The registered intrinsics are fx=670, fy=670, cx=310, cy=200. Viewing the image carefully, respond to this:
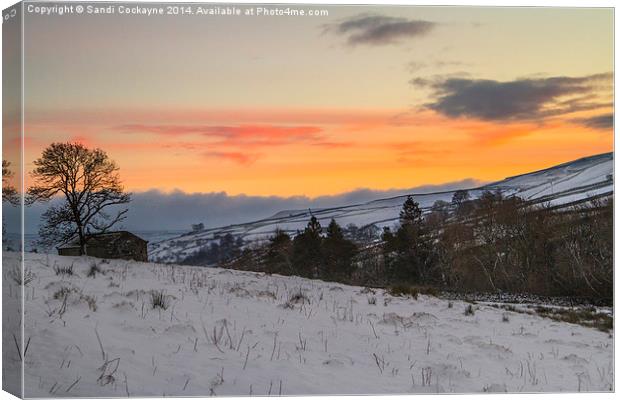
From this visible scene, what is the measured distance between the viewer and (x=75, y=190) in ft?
28.3

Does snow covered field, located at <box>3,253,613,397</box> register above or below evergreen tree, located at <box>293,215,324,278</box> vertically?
below

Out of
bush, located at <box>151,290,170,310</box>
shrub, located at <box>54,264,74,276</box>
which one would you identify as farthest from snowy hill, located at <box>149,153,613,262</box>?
shrub, located at <box>54,264,74,276</box>

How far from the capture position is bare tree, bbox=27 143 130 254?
8109 millimetres

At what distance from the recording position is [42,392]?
756 cm

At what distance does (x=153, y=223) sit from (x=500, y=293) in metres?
5.01

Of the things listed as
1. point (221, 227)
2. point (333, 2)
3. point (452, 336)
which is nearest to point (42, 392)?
point (221, 227)

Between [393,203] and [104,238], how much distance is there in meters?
3.95

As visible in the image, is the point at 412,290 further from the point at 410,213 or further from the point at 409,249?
the point at 410,213

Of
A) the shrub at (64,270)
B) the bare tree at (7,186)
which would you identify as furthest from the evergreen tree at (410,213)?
the bare tree at (7,186)

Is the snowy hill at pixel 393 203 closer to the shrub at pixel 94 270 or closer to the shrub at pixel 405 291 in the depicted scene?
the shrub at pixel 94 270

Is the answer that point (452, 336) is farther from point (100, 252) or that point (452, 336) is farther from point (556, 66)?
point (100, 252)

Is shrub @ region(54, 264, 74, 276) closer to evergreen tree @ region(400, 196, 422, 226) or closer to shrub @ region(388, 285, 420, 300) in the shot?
evergreen tree @ region(400, 196, 422, 226)

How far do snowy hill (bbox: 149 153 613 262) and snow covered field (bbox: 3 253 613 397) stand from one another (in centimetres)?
75

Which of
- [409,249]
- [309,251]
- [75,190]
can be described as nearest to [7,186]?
[75,190]
